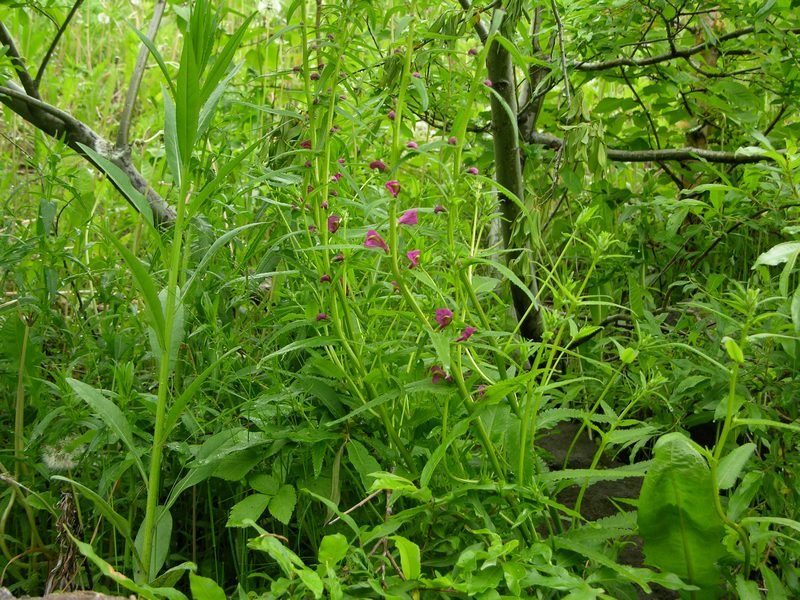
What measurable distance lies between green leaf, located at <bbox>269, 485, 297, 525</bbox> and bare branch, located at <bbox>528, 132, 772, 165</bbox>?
137 centimetres

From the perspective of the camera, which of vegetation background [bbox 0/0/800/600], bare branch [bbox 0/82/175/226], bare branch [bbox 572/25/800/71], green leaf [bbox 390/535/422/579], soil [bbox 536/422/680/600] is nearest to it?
green leaf [bbox 390/535/422/579]

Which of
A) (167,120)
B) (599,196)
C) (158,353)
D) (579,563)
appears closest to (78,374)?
(158,353)

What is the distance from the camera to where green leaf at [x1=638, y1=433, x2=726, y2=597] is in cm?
132

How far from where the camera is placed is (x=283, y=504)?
1.41 m

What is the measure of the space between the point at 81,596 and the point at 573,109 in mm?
1214

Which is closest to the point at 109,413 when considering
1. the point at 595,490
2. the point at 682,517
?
the point at 682,517

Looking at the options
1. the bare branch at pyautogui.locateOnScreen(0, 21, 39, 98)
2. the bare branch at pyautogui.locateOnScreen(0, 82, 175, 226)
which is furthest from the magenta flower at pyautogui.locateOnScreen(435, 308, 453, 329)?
the bare branch at pyautogui.locateOnScreen(0, 21, 39, 98)

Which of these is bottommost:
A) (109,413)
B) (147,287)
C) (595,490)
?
→ (595,490)

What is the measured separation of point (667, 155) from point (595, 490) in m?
1.06

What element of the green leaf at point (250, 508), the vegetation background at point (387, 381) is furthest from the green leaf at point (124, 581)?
the green leaf at point (250, 508)

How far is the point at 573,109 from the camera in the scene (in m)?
1.60

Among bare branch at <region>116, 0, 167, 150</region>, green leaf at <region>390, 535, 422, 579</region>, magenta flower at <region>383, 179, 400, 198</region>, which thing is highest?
bare branch at <region>116, 0, 167, 150</region>

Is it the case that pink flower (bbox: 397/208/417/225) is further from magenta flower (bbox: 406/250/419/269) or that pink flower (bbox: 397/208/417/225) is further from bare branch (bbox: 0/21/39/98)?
bare branch (bbox: 0/21/39/98)

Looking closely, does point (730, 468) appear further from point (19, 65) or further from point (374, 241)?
point (19, 65)
